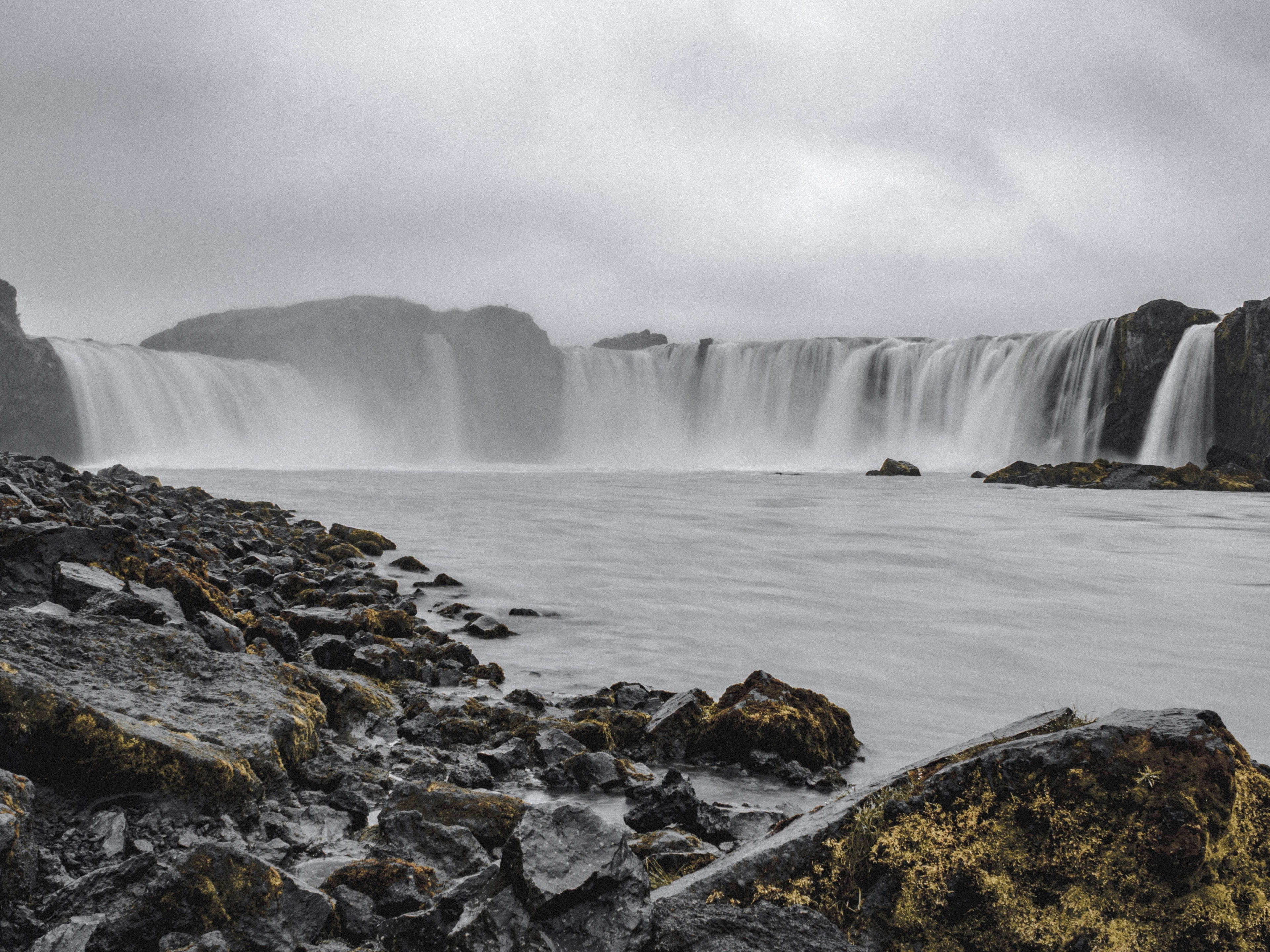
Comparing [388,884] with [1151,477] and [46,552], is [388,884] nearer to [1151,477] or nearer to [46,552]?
[46,552]

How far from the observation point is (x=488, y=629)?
7.24 m

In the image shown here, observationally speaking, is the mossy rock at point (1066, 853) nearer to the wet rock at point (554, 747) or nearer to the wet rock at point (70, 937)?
the wet rock at point (70, 937)

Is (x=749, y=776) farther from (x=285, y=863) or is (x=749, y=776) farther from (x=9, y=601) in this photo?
(x=9, y=601)

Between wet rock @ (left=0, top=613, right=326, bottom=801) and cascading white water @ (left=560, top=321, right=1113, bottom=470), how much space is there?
51003 mm

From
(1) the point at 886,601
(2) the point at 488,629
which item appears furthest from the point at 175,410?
(1) the point at 886,601

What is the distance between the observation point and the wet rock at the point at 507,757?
152 inches

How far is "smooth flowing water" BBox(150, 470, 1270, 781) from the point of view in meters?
6.16

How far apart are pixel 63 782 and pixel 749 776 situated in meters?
2.95

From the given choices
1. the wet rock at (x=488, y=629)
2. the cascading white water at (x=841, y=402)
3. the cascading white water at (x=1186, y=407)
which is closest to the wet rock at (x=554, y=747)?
the wet rock at (x=488, y=629)

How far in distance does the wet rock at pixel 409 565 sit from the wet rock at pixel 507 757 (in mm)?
7164

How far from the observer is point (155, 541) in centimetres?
820

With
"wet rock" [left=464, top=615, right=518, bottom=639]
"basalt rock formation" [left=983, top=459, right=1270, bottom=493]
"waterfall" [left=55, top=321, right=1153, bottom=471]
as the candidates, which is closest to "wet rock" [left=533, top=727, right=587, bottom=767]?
"wet rock" [left=464, top=615, right=518, bottom=639]

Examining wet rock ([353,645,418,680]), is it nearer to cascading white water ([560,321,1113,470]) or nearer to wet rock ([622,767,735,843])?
wet rock ([622,767,735,843])

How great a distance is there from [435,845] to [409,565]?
8.66 meters
